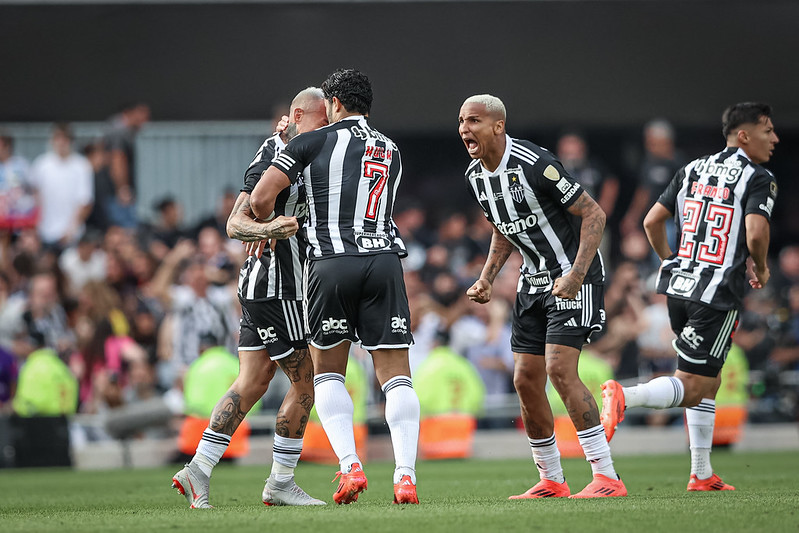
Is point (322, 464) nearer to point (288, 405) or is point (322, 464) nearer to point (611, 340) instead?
point (611, 340)

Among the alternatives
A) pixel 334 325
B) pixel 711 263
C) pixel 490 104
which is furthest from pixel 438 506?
pixel 711 263

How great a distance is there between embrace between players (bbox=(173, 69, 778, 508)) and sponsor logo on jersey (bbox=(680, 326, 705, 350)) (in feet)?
0.04

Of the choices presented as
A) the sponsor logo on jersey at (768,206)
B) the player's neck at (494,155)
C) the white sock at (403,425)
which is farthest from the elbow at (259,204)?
the sponsor logo on jersey at (768,206)

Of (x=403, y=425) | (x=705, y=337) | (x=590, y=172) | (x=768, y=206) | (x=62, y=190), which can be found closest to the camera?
(x=403, y=425)

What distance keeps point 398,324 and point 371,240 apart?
483 mm

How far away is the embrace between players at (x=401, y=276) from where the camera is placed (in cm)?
650

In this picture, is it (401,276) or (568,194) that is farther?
(568,194)

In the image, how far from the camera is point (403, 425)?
6.39 m

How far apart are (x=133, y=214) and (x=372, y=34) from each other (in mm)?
4821

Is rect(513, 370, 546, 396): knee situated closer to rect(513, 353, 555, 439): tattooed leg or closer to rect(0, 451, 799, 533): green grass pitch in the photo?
rect(513, 353, 555, 439): tattooed leg

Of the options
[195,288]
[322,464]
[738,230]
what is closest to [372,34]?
[195,288]

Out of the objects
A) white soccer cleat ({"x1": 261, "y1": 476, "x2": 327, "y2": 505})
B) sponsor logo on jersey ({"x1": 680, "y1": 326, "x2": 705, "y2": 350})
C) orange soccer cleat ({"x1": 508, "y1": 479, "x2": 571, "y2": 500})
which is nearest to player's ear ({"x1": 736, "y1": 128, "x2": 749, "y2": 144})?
sponsor logo on jersey ({"x1": 680, "y1": 326, "x2": 705, "y2": 350})

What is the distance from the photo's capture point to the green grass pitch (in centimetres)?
536

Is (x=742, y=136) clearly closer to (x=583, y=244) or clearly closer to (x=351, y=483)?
(x=583, y=244)
